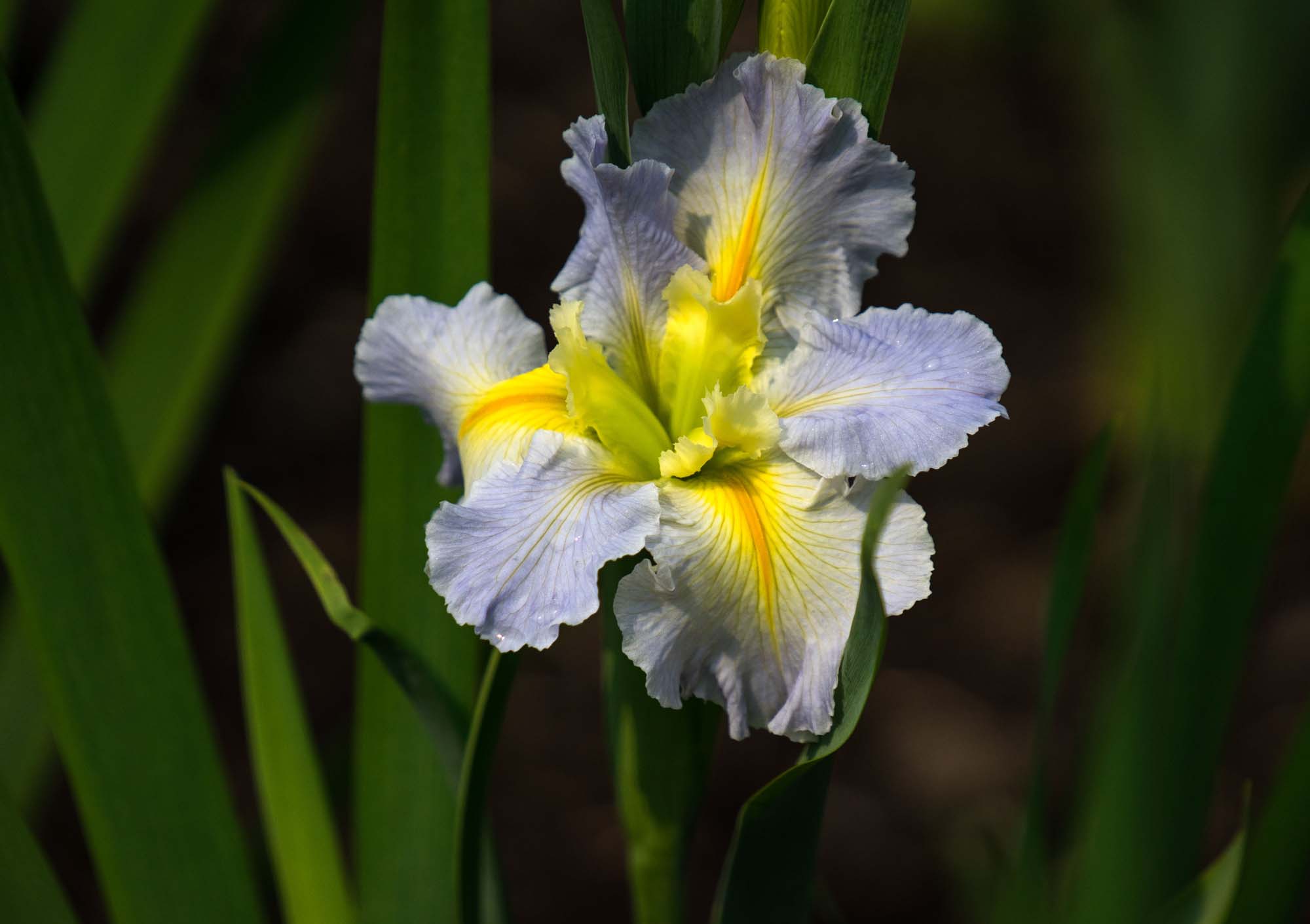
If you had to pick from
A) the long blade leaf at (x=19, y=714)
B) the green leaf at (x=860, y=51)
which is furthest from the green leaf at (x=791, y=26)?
the long blade leaf at (x=19, y=714)

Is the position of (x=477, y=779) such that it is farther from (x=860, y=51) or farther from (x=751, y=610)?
(x=860, y=51)

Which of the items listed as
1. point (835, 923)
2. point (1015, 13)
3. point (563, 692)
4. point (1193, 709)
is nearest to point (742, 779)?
point (563, 692)

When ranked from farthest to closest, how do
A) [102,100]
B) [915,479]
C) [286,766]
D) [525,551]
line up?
[915,479] < [102,100] < [286,766] < [525,551]

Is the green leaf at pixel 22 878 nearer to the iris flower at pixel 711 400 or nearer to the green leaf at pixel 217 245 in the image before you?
the iris flower at pixel 711 400

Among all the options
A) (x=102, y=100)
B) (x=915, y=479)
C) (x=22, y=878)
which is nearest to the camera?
(x=22, y=878)

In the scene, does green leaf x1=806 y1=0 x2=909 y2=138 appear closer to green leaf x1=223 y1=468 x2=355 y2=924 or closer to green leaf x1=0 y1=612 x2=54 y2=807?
green leaf x1=223 y1=468 x2=355 y2=924

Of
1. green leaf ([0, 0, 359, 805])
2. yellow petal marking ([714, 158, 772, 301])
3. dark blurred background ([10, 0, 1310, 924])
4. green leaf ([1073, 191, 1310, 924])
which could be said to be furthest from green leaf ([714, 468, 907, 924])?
green leaf ([0, 0, 359, 805])

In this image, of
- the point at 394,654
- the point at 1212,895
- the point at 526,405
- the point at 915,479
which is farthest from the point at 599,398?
the point at 915,479
